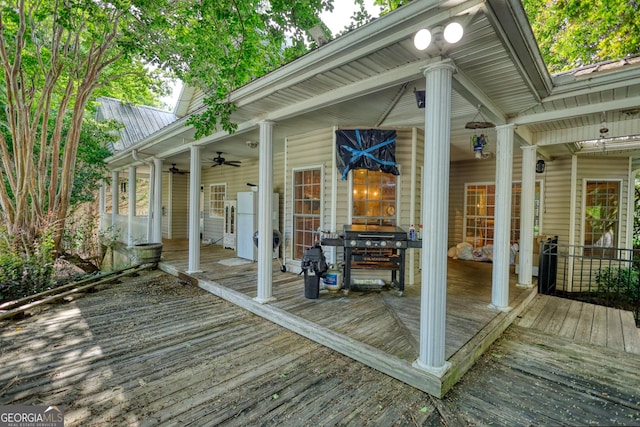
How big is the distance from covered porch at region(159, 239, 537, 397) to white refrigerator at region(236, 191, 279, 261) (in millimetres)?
1211

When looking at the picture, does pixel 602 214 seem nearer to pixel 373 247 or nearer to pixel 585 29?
pixel 585 29

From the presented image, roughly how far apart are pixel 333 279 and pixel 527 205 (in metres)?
3.56

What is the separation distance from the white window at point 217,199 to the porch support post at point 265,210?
6.14 meters

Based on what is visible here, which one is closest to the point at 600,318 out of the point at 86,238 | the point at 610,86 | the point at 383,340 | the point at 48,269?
the point at 610,86

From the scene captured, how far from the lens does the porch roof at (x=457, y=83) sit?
6.90 ft

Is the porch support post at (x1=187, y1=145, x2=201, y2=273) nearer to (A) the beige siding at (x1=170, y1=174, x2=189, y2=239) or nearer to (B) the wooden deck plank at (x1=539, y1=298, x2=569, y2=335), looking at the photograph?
(B) the wooden deck plank at (x1=539, y1=298, x2=569, y2=335)

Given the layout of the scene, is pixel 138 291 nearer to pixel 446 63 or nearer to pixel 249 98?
pixel 249 98

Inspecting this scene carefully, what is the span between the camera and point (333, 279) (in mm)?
4570

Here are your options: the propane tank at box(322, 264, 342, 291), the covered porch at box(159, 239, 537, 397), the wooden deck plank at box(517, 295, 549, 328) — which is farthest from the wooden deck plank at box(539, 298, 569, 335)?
the propane tank at box(322, 264, 342, 291)

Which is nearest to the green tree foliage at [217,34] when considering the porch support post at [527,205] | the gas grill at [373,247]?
the gas grill at [373,247]

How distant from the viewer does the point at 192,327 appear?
3670 millimetres

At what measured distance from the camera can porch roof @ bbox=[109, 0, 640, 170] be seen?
2.10 meters

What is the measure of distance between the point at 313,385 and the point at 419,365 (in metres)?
0.93

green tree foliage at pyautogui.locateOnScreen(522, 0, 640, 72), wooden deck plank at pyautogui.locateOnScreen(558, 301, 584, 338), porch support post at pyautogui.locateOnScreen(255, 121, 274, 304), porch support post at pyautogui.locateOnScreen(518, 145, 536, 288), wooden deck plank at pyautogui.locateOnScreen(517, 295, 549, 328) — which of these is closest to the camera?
wooden deck plank at pyautogui.locateOnScreen(558, 301, 584, 338)
